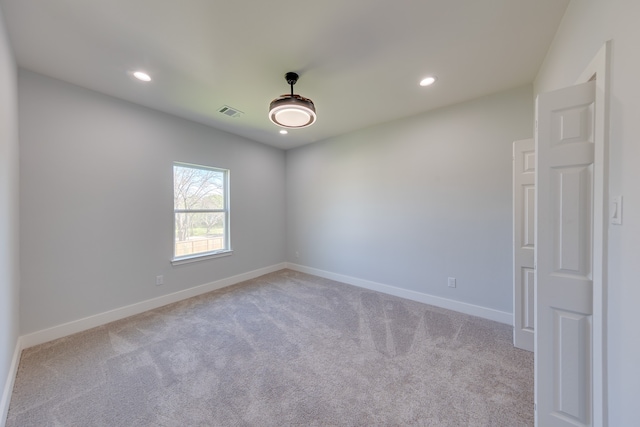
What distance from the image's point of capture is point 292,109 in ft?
6.86

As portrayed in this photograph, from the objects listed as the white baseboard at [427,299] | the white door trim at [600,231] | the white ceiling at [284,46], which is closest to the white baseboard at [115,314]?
the white baseboard at [427,299]

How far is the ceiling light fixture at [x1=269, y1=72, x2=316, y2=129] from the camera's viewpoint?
81.1 inches

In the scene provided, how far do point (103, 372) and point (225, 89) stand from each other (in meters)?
2.88

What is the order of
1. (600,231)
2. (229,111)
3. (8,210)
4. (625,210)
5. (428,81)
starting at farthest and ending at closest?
(229,111) → (428,81) → (8,210) → (600,231) → (625,210)

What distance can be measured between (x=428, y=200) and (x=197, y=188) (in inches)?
139

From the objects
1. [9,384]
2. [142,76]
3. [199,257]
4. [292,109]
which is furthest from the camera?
[199,257]

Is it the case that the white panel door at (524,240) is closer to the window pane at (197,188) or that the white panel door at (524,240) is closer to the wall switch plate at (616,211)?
Answer: the wall switch plate at (616,211)

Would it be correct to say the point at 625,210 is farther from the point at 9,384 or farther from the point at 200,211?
the point at 200,211

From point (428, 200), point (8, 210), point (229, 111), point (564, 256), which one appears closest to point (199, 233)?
point (229, 111)

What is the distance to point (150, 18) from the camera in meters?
1.65

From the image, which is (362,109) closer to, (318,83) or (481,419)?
(318,83)

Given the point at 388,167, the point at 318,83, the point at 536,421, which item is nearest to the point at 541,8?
the point at 318,83

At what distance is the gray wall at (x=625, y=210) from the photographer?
928 millimetres

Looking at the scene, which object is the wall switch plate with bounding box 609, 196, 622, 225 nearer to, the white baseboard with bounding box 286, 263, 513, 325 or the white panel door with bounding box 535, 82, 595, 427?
the white panel door with bounding box 535, 82, 595, 427
